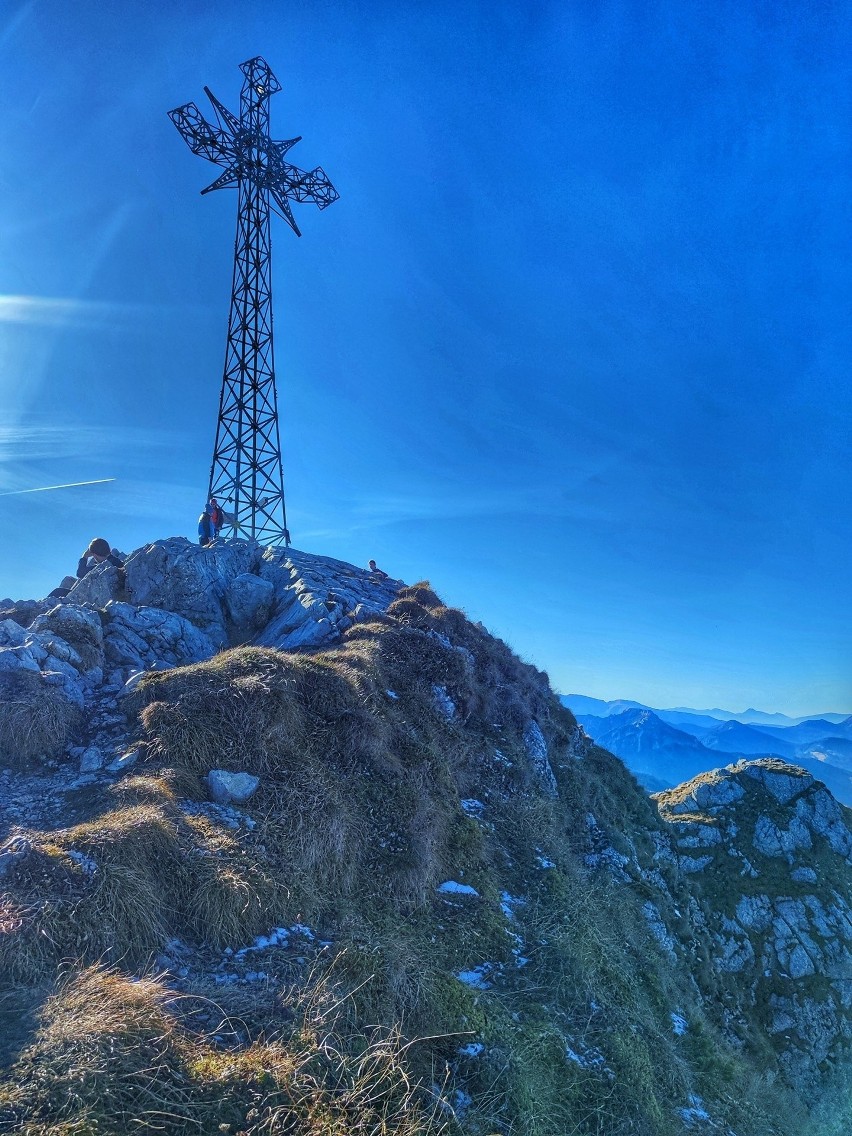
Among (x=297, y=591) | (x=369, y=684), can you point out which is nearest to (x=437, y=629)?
(x=297, y=591)

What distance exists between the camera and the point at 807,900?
32688mm

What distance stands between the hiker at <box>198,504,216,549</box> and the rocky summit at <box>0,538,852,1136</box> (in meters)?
2.82

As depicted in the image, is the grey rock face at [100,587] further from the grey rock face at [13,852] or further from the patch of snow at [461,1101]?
the patch of snow at [461,1101]

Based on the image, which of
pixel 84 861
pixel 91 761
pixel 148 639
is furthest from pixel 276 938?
pixel 148 639

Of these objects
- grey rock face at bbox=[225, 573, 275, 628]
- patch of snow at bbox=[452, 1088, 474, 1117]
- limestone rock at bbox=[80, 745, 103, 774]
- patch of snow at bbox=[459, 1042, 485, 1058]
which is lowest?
patch of snow at bbox=[452, 1088, 474, 1117]

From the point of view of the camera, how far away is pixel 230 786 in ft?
30.0

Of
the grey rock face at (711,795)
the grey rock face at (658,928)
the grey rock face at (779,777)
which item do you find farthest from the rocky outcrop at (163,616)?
the grey rock face at (779,777)

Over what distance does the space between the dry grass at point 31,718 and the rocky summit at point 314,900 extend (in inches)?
1.7

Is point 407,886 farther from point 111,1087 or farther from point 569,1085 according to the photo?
point 111,1087

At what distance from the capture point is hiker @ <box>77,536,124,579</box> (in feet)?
70.5

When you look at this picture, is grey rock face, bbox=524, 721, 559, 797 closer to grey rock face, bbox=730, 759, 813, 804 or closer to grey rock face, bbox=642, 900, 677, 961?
grey rock face, bbox=642, 900, 677, 961

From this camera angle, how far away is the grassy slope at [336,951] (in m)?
4.61

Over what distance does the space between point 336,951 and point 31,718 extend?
720 centimetres

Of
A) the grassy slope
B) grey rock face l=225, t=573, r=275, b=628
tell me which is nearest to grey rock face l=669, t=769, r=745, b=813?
the grassy slope
